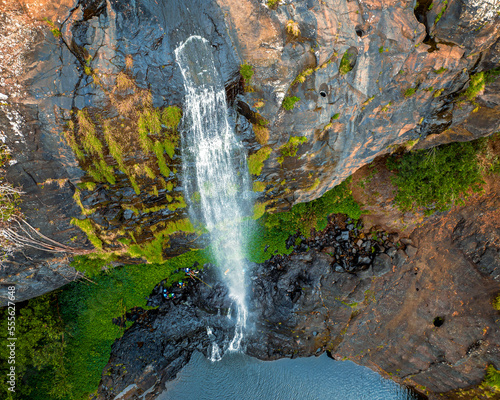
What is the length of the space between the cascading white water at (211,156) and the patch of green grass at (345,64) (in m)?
3.05

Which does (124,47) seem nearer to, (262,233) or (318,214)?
(262,233)

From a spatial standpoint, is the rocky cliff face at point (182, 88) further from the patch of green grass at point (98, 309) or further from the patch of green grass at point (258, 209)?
the patch of green grass at point (98, 309)

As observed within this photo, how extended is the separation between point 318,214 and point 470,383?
8372 mm

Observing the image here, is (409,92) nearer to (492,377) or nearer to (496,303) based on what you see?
(496,303)

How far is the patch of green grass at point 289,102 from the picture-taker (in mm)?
6676

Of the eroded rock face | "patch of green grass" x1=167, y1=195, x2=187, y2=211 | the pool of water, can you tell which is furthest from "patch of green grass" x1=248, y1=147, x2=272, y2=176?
the pool of water

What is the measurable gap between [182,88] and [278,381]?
1159 cm

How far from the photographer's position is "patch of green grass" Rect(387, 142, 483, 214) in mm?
8812

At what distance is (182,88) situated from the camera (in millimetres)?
6512

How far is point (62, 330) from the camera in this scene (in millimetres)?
9680

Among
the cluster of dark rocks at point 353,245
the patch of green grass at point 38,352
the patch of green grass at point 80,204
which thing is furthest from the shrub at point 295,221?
the patch of green grass at point 38,352

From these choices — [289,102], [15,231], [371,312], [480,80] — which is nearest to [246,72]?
[289,102]

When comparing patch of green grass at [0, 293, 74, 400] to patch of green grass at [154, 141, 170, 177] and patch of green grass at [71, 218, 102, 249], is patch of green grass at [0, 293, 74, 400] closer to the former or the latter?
patch of green grass at [71, 218, 102, 249]

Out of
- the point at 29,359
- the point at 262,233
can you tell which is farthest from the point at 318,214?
the point at 29,359
